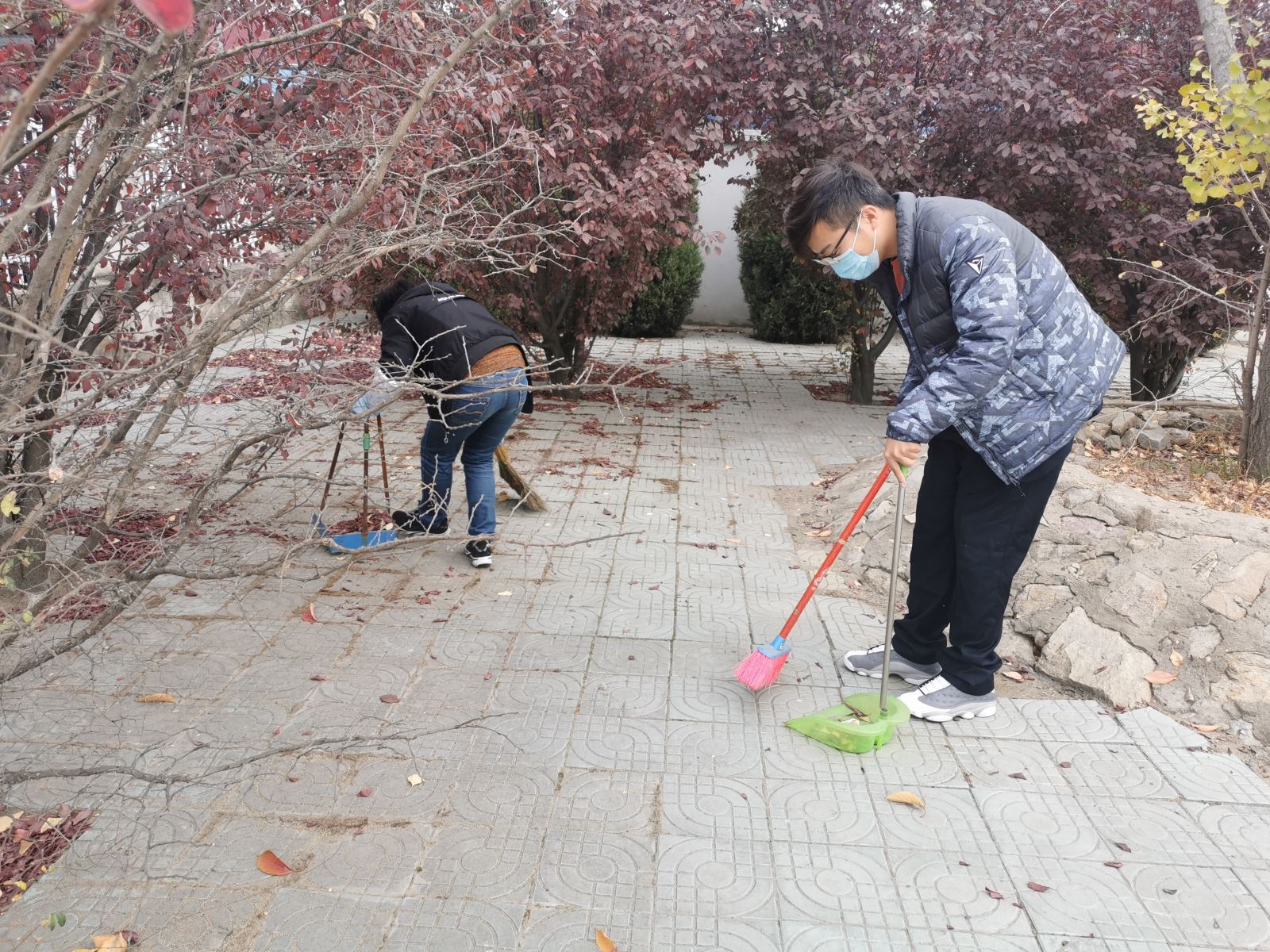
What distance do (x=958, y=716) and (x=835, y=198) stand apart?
182cm

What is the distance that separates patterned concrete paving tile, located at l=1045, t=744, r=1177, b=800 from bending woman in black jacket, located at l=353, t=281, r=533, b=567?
2431mm

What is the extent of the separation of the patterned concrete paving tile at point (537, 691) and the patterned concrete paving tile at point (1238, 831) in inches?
77.7

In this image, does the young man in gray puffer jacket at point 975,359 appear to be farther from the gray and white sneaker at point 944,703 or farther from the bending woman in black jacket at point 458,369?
the bending woman in black jacket at point 458,369

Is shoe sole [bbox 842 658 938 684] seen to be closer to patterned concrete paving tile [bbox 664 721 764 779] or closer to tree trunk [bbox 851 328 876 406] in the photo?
patterned concrete paving tile [bbox 664 721 764 779]

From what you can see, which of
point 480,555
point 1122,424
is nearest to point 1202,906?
point 480,555

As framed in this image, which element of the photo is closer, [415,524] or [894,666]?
[894,666]

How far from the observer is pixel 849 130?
23.6 feet

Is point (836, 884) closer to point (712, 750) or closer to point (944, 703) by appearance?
point (712, 750)

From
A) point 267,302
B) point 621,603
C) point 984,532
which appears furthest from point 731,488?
point 267,302

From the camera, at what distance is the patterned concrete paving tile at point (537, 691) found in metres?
3.33

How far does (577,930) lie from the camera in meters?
2.31

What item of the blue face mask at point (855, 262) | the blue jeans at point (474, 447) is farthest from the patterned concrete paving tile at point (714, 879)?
the blue jeans at point (474, 447)

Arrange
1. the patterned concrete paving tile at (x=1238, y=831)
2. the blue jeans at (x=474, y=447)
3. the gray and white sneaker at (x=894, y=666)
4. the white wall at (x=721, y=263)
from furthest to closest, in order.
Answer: the white wall at (x=721, y=263) → the blue jeans at (x=474, y=447) → the gray and white sneaker at (x=894, y=666) → the patterned concrete paving tile at (x=1238, y=831)

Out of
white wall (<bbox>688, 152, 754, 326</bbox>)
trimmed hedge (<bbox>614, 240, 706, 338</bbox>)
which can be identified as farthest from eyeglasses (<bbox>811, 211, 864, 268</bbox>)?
white wall (<bbox>688, 152, 754, 326</bbox>)
